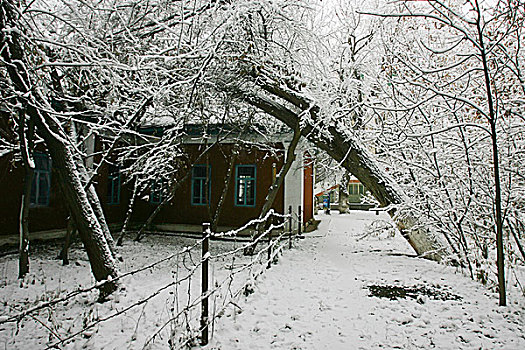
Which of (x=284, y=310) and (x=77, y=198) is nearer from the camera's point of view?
(x=284, y=310)

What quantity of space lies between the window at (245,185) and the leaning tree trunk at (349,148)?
5.15 m

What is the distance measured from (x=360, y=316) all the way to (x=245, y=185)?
389 inches

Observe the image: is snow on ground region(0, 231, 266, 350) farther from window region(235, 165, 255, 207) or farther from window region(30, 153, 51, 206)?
window region(235, 165, 255, 207)

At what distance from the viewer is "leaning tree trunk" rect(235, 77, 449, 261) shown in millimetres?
8031

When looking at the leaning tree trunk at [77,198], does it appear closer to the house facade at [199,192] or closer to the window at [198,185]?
the house facade at [199,192]

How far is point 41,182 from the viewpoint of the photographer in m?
11.7

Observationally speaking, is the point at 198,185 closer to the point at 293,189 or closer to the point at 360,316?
the point at 293,189

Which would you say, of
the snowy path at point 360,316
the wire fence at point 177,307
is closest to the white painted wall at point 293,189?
the wire fence at point 177,307

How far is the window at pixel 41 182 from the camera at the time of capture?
1140 cm

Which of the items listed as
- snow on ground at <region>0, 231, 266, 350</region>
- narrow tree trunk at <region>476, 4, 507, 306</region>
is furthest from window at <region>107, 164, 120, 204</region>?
narrow tree trunk at <region>476, 4, 507, 306</region>

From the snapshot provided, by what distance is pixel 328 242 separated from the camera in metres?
12.0

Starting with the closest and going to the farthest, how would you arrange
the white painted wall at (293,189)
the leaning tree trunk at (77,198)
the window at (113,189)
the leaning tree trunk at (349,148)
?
the leaning tree trunk at (77,198) → the leaning tree trunk at (349,148) → the white painted wall at (293,189) → the window at (113,189)

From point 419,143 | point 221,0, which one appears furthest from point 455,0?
point 221,0

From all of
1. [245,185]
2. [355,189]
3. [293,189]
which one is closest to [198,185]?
[245,185]
